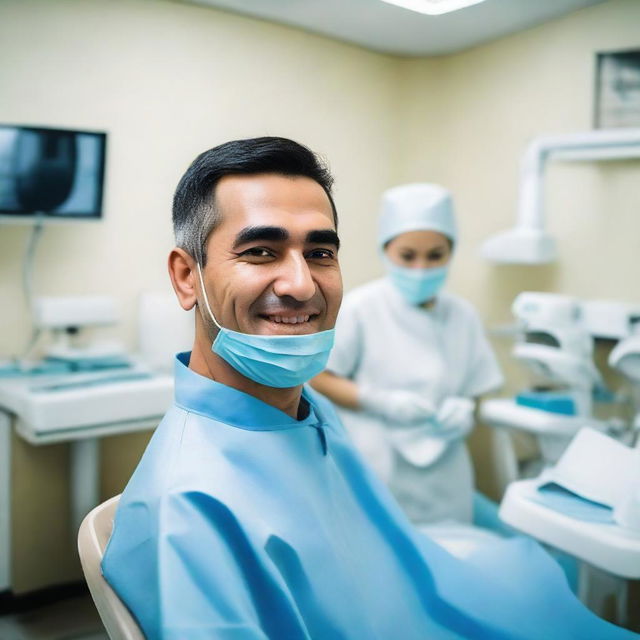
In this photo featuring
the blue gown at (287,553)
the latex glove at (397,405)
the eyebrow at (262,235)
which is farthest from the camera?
the latex glove at (397,405)

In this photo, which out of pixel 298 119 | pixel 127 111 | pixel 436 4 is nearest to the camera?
pixel 436 4

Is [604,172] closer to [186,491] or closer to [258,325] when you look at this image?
[258,325]

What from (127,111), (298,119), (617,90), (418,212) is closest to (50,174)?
(127,111)

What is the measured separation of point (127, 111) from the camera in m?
2.24

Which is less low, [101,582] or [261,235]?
[261,235]

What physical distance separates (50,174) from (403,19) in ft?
4.03

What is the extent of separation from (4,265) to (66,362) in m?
0.38

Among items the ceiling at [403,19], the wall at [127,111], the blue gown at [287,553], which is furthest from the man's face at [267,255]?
the wall at [127,111]

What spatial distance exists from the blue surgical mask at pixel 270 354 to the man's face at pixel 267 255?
15 millimetres

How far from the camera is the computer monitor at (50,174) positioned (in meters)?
1.96

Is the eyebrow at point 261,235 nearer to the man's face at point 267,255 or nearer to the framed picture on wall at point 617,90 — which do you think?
the man's face at point 267,255

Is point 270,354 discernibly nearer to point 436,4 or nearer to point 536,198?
point 436,4

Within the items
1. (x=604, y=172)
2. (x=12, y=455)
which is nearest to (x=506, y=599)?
(x=604, y=172)

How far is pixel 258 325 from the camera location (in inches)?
36.4
